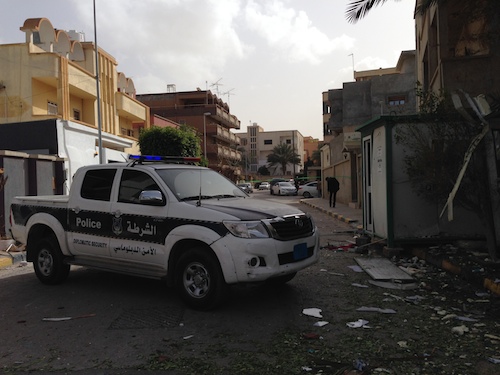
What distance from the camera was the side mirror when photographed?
5664mm

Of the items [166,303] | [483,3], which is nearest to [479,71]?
[483,3]

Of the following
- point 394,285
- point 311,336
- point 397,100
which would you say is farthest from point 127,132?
point 311,336

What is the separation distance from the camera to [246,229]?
202 inches

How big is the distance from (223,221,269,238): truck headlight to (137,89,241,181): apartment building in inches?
2389

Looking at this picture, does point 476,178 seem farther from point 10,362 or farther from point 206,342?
point 10,362

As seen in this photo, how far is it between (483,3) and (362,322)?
745cm

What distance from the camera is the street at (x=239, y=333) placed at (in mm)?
3863

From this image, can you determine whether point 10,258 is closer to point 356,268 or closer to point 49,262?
point 49,262

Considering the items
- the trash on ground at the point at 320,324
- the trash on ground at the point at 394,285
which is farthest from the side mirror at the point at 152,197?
the trash on ground at the point at 394,285

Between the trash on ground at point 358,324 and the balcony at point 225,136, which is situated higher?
the balcony at point 225,136

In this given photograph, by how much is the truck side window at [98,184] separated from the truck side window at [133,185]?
0.24 m

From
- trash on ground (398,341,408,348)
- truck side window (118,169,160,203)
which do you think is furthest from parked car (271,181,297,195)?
trash on ground (398,341,408,348)

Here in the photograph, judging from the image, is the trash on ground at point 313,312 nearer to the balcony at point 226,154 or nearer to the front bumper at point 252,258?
the front bumper at point 252,258

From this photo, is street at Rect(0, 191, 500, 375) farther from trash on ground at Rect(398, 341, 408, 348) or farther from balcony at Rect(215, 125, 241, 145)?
balcony at Rect(215, 125, 241, 145)
